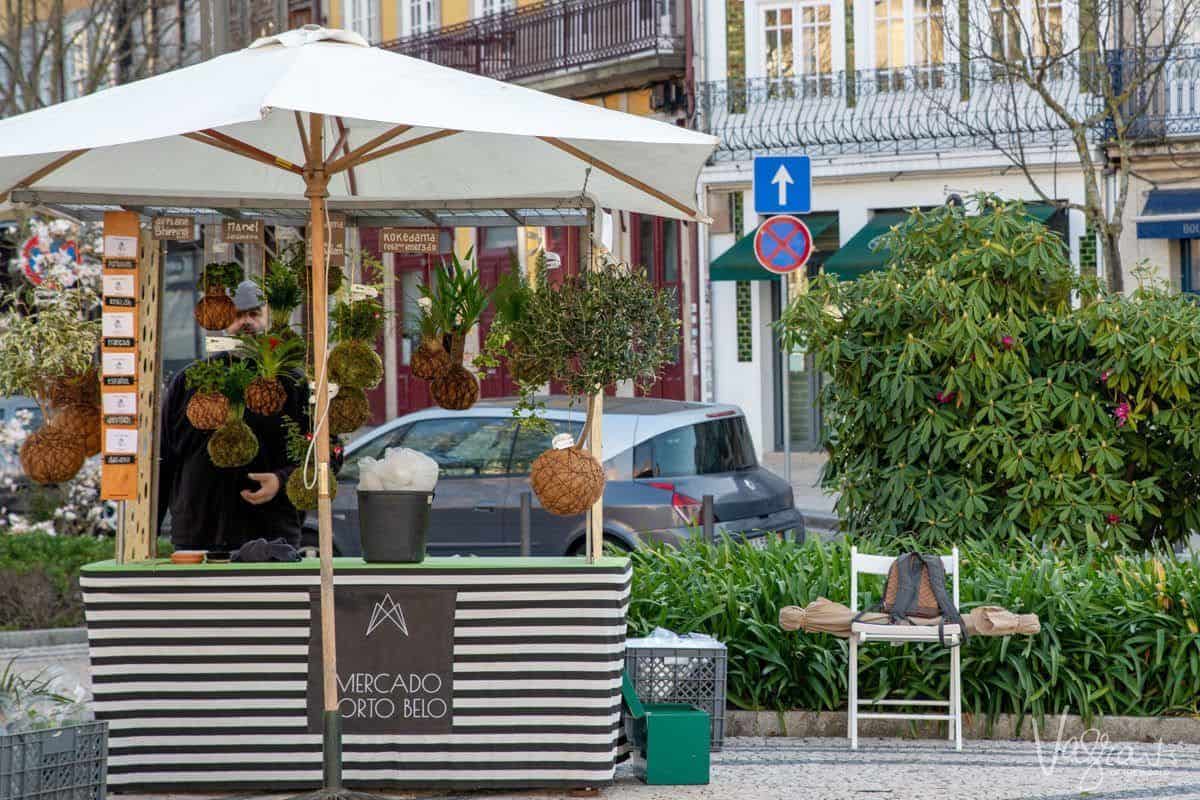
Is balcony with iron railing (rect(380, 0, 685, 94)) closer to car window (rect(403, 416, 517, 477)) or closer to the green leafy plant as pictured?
car window (rect(403, 416, 517, 477))

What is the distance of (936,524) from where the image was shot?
1097cm

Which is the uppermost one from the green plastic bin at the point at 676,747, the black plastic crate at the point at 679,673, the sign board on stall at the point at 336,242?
the sign board on stall at the point at 336,242

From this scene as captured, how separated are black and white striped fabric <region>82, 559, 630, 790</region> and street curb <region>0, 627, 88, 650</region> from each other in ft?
16.2

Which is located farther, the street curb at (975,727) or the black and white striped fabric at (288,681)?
the street curb at (975,727)

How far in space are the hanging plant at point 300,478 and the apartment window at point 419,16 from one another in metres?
26.2

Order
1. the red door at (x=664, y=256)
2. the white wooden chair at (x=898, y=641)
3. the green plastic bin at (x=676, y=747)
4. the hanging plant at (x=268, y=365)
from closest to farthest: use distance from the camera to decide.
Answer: the green plastic bin at (x=676, y=747)
the hanging plant at (x=268, y=365)
the white wooden chair at (x=898, y=641)
the red door at (x=664, y=256)

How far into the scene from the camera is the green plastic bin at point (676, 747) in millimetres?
7602

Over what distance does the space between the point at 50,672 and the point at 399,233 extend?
4.47 m

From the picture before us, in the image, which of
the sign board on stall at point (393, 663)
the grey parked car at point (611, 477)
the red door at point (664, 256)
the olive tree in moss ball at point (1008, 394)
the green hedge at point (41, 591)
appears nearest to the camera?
the sign board on stall at point (393, 663)

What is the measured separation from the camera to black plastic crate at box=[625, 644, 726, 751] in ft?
27.3

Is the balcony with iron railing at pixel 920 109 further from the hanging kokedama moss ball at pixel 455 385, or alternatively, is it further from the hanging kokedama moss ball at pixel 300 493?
the hanging kokedama moss ball at pixel 300 493

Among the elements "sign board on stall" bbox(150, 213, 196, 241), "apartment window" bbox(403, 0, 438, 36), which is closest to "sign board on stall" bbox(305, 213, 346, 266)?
"sign board on stall" bbox(150, 213, 196, 241)

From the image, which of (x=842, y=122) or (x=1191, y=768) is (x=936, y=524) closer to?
(x=1191, y=768)

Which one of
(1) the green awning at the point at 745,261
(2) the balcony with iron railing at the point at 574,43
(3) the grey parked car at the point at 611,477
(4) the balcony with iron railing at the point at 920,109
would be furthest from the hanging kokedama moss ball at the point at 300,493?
(2) the balcony with iron railing at the point at 574,43
